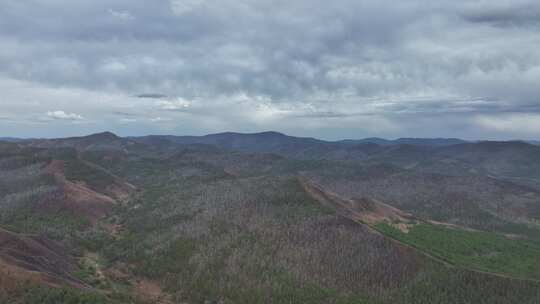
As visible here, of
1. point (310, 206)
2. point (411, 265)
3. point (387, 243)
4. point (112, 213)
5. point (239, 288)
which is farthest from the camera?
point (112, 213)

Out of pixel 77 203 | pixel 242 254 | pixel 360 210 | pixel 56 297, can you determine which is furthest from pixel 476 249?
pixel 77 203

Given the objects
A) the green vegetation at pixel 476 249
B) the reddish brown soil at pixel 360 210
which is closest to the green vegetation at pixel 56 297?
the green vegetation at pixel 476 249

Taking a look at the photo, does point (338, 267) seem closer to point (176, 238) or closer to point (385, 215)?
point (176, 238)

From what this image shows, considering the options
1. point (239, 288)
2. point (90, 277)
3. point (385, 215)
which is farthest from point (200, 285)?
point (385, 215)

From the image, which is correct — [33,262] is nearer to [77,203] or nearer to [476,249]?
[77,203]

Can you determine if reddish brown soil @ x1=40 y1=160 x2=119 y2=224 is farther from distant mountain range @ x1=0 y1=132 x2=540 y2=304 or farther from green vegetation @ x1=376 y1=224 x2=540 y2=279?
green vegetation @ x1=376 y1=224 x2=540 y2=279

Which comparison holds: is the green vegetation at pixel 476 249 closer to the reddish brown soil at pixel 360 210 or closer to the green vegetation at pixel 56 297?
the reddish brown soil at pixel 360 210

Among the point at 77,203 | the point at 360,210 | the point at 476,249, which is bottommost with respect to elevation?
the point at 476,249

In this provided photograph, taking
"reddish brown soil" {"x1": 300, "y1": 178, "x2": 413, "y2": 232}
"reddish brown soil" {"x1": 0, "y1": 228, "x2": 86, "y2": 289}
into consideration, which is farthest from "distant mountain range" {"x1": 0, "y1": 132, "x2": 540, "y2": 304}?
"reddish brown soil" {"x1": 300, "y1": 178, "x2": 413, "y2": 232}
